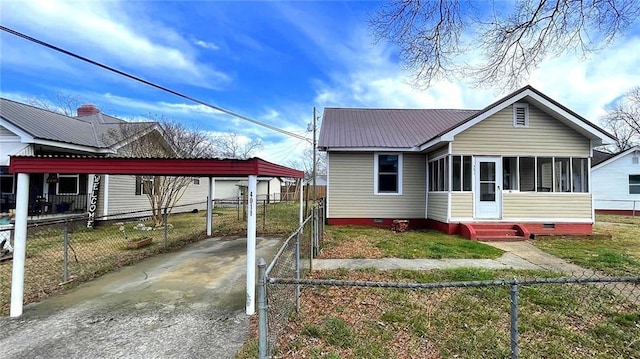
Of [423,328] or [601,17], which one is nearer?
[423,328]

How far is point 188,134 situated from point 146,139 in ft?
8.83

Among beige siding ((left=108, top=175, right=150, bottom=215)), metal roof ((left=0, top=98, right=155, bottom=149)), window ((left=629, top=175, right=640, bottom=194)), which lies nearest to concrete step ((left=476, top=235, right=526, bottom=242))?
metal roof ((left=0, top=98, right=155, bottom=149))

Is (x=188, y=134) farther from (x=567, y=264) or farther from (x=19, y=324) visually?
(x=567, y=264)

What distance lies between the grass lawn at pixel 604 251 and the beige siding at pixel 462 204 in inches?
76.8

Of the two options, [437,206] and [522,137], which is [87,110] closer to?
[437,206]

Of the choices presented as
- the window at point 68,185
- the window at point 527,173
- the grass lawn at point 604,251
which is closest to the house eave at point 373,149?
the window at point 527,173

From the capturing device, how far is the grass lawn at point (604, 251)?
644cm

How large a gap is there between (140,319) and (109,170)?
2.00 meters

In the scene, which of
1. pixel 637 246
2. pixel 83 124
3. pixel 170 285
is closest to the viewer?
pixel 170 285

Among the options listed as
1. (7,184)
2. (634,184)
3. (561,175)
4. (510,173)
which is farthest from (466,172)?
(7,184)

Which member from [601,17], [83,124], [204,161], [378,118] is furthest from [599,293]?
[83,124]

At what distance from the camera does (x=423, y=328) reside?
3820 mm

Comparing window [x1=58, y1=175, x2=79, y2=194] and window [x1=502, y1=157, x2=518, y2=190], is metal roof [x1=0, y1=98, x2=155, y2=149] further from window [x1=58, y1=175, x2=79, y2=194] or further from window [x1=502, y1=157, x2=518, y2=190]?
window [x1=502, y1=157, x2=518, y2=190]

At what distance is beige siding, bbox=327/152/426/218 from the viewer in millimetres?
12773
